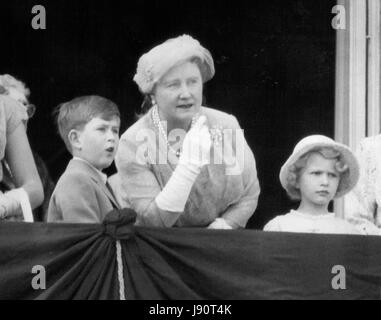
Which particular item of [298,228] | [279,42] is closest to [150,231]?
[298,228]

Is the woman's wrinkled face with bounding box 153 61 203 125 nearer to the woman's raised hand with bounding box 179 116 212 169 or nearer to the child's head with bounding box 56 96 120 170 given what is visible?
the woman's raised hand with bounding box 179 116 212 169

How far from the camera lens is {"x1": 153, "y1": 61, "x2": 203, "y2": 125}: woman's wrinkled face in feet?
24.1

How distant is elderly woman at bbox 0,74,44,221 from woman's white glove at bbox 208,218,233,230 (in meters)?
0.98

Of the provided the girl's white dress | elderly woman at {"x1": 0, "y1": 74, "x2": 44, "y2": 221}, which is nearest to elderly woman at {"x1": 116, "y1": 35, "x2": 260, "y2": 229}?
the girl's white dress

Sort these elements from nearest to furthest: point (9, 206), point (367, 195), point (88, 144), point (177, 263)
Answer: point (177, 263)
point (9, 206)
point (88, 144)
point (367, 195)

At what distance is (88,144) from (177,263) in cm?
90

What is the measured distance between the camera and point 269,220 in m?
7.39

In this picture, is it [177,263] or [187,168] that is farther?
[187,168]

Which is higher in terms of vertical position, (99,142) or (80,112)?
(80,112)

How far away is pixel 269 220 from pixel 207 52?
3.39ft

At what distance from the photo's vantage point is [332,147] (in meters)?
7.38

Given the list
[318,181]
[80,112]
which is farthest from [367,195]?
[80,112]

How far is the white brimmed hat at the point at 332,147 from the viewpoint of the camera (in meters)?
7.36

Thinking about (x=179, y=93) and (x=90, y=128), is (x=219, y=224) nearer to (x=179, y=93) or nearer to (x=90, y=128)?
(x=179, y=93)
